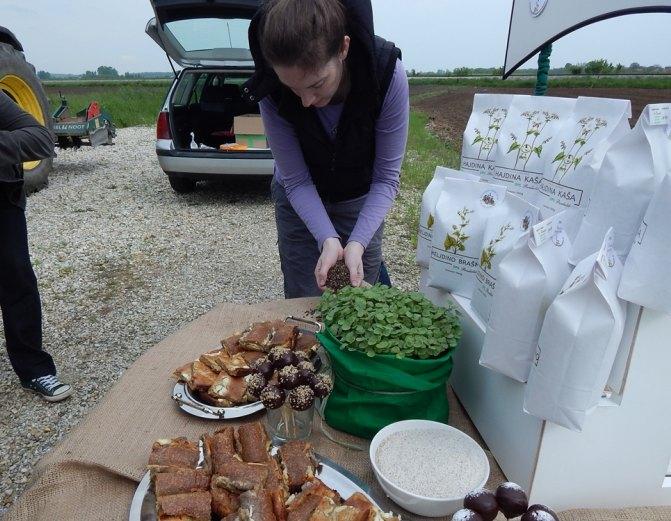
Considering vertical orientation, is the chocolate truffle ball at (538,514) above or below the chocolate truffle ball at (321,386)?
above

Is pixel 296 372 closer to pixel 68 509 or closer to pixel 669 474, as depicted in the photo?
pixel 68 509

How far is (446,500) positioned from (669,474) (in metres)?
0.52

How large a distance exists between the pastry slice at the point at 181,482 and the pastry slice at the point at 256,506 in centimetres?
11

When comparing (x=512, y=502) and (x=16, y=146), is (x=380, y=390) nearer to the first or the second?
(x=512, y=502)

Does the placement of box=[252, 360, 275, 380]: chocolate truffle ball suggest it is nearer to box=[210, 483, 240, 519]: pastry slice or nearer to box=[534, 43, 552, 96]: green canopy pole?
box=[210, 483, 240, 519]: pastry slice

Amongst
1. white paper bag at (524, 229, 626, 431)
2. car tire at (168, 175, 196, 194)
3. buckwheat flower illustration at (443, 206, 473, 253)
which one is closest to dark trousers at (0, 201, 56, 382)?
buckwheat flower illustration at (443, 206, 473, 253)

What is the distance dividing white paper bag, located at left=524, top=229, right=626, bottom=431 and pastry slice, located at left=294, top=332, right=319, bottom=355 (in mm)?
644

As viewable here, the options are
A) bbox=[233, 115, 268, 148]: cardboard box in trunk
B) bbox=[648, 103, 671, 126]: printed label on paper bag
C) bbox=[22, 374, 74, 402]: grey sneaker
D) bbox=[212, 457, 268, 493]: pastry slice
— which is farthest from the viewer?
bbox=[233, 115, 268, 148]: cardboard box in trunk

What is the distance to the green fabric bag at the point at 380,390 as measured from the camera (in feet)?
3.67

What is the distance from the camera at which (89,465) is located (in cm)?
110

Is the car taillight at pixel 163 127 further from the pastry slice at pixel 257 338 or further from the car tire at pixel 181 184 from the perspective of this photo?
the pastry slice at pixel 257 338

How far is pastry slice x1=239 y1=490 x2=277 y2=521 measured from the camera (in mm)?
887

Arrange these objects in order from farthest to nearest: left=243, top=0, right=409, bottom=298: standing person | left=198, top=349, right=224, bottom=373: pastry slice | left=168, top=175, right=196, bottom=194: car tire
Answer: left=168, top=175, right=196, bottom=194: car tire
left=198, top=349, right=224, bottom=373: pastry slice
left=243, top=0, right=409, bottom=298: standing person

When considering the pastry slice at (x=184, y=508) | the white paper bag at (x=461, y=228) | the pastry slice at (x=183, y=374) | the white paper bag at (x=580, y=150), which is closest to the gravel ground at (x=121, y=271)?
the pastry slice at (x=183, y=374)
